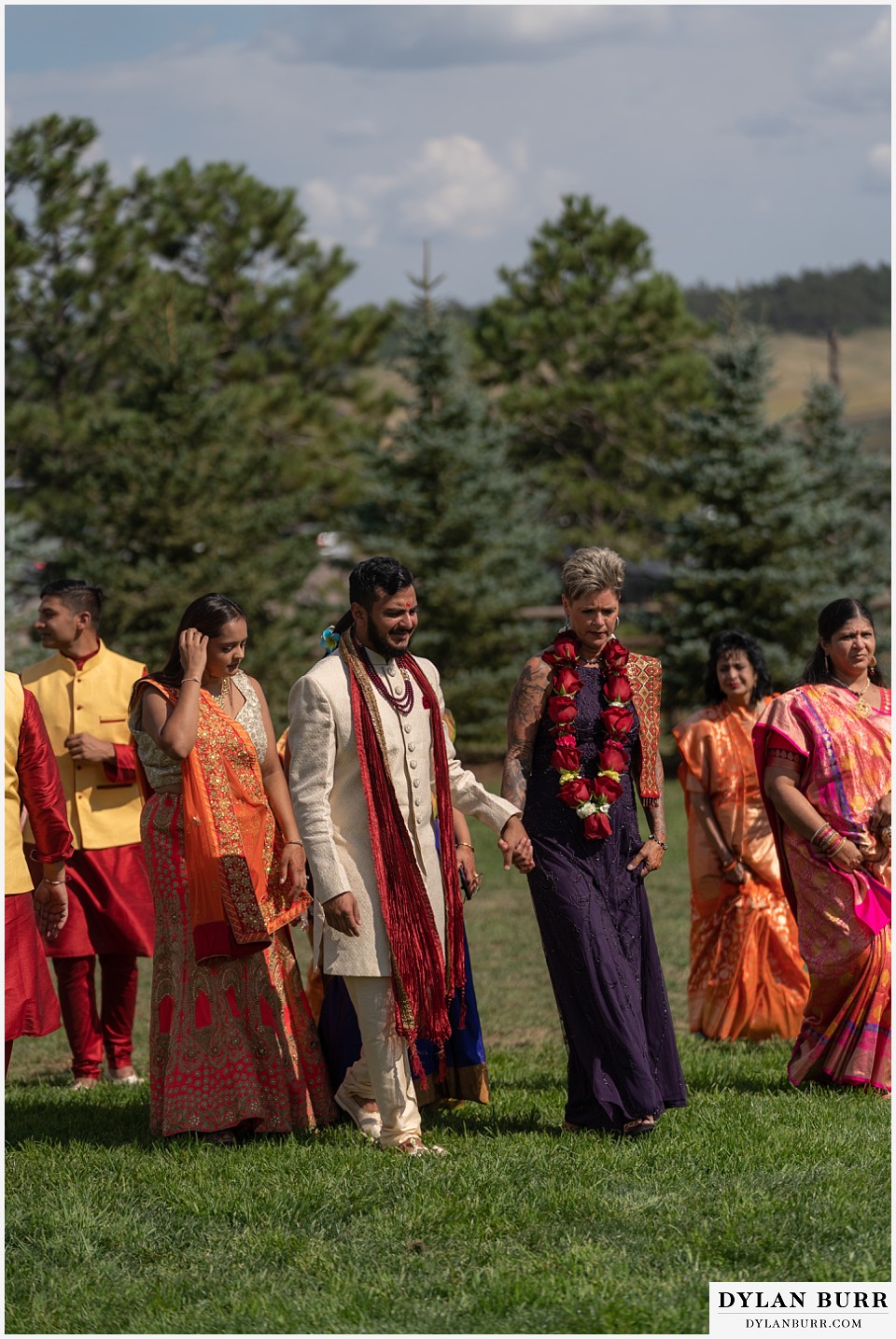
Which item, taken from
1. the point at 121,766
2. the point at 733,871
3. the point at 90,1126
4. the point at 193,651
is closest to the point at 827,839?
the point at 733,871

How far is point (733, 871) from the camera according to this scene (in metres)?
9.12

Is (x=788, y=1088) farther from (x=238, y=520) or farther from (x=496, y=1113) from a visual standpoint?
(x=238, y=520)

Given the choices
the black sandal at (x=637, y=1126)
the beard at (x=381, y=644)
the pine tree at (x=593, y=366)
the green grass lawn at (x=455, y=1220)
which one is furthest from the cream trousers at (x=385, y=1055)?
the pine tree at (x=593, y=366)

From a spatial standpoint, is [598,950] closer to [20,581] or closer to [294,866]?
[294,866]

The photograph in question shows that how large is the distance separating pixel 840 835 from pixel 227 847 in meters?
2.69

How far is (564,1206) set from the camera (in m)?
5.22

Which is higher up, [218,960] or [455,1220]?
[218,960]

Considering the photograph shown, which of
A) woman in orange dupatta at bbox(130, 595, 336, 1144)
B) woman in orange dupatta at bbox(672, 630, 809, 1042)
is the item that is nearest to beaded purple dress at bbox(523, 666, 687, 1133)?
woman in orange dupatta at bbox(130, 595, 336, 1144)

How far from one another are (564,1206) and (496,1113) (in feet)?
5.09

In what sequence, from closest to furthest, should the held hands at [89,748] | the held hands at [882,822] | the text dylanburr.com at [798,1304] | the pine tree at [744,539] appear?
the text dylanburr.com at [798,1304] < the held hands at [882,822] < the held hands at [89,748] < the pine tree at [744,539]

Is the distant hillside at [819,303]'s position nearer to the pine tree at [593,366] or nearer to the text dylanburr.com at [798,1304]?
the pine tree at [593,366]

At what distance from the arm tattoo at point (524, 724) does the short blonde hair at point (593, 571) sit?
372 millimetres

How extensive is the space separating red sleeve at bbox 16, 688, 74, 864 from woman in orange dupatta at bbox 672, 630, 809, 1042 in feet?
13.0

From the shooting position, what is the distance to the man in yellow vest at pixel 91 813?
27.1 ft
